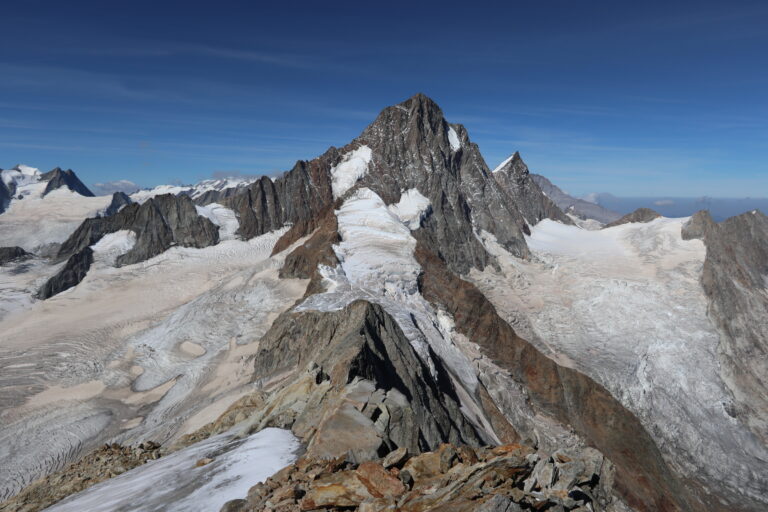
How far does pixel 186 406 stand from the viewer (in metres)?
39.3

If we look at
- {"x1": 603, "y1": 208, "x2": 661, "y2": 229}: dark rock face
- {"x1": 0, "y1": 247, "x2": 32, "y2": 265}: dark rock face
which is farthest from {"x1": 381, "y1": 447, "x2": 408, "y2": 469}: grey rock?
{"x1": 603, "y1": 208, "x2": 661, "y2": 229}: dark rock face

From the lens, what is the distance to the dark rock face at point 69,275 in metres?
81.6

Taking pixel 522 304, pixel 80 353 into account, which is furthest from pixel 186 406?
pixel 522 304

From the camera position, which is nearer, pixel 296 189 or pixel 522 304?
pixel 522 304

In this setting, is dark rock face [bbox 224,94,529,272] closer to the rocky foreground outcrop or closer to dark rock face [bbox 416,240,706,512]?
dark rock face [bbox 416,240,706,512]

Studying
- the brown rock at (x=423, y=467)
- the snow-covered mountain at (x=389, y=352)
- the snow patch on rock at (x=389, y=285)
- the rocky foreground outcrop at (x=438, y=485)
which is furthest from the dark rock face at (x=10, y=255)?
the brown rock at (x=423, y=467)

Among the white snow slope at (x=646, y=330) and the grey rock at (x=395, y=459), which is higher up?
the grey rock at (x=395, y=459)

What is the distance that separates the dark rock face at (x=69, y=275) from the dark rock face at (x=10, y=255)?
1912 cm

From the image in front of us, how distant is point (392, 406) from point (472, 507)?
7044 millimetres

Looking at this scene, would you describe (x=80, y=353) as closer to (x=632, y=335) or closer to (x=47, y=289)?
(x=47, y=289)

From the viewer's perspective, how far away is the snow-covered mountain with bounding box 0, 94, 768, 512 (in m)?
12.7

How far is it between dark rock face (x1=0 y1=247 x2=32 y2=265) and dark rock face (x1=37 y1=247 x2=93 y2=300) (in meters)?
19.1

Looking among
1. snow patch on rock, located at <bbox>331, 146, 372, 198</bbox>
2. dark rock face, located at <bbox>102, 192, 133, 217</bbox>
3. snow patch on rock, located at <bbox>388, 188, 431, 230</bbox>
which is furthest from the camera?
dark rock face, located at <bbox>102, 192, 133, 217</bbox>

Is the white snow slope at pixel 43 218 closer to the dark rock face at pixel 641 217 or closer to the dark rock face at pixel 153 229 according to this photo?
the dark rock face at pixel 153 229
